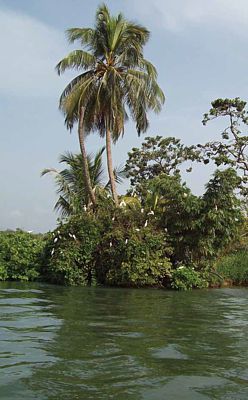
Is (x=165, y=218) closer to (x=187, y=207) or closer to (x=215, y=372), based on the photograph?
(x=187, y=207)

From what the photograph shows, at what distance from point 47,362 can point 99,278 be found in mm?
12443

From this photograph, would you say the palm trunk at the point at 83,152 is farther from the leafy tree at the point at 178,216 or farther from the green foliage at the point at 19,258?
the leafy tree at the point at 178,216

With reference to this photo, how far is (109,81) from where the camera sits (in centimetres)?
2130

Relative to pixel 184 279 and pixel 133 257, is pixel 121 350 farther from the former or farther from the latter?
pixel 184 279

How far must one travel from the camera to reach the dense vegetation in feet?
57.6

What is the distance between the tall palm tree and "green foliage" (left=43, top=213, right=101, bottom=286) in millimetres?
3255

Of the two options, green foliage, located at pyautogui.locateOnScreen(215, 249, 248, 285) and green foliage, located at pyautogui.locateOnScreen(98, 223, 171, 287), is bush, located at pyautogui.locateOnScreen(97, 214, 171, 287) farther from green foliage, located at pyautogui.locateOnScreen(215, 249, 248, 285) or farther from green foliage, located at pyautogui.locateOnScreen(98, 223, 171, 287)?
green foliage, located at pyautogui.locateOnScreen(215, 249, 248, 285)

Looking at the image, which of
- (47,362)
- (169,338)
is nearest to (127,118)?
(169,338)

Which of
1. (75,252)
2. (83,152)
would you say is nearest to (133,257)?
(75,252)

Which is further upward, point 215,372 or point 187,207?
point 187,207

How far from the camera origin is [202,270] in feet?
60.4

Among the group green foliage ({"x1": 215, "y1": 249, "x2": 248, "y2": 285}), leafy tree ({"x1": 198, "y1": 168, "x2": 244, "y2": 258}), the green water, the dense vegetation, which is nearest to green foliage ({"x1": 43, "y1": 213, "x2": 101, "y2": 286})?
the dense vegetation

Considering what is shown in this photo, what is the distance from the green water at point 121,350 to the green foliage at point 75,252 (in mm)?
5041

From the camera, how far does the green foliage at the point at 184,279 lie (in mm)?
17391
